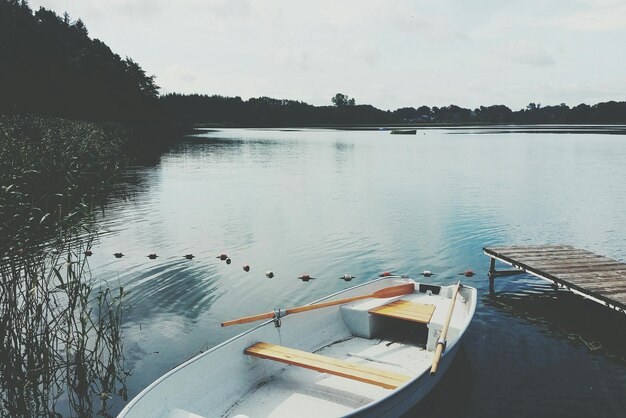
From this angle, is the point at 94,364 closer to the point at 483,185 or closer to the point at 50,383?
the point at 50,383

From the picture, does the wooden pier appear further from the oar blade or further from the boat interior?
the oar blade

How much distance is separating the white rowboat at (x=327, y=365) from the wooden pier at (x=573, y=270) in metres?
3.24

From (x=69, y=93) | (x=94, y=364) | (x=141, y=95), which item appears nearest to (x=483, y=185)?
(x=94, y=364)

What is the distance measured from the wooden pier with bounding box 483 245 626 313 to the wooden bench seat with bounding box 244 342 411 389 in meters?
6.71

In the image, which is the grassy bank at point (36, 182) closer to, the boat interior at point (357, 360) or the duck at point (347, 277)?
the boat interior at point (357, 360)

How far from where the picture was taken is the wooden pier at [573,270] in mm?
11828

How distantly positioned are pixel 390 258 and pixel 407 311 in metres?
7.86

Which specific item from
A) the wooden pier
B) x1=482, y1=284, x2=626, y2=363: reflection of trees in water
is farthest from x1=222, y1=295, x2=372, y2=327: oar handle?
the wooden pier

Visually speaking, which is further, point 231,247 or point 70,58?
point 70,58

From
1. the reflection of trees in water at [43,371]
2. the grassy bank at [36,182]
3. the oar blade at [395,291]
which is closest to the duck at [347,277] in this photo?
the oar blade at [395,291]

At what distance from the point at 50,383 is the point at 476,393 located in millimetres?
8209

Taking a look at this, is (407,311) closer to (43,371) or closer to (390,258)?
(43,371)

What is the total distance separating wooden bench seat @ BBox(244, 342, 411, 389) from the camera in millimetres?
7593

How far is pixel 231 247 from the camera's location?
1989 cm
